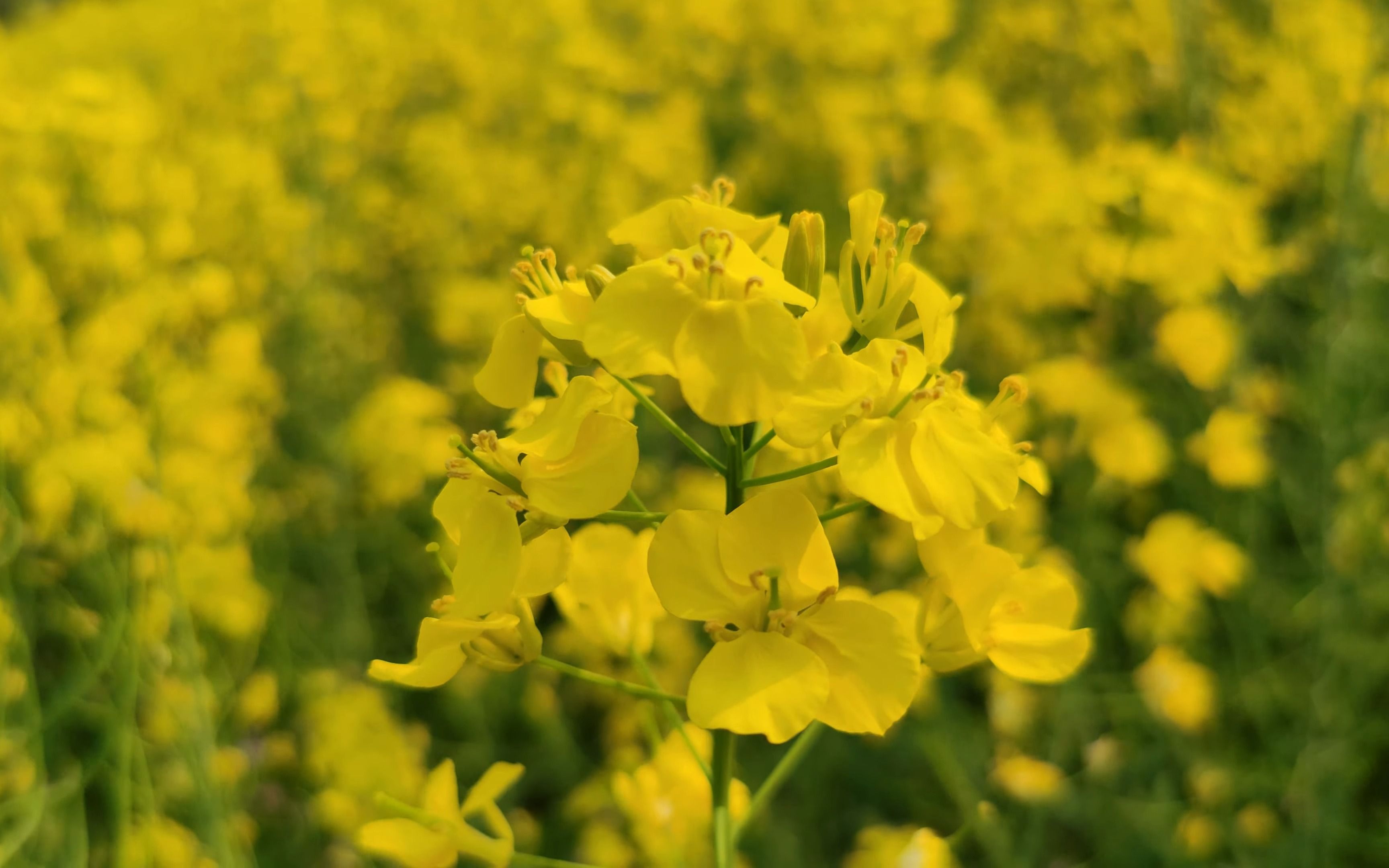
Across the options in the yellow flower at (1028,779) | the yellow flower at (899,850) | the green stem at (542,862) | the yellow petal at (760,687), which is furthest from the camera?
the yellow flower at (1028,779)

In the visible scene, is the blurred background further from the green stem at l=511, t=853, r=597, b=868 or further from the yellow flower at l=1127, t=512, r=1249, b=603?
the green stem at l=511, t=853, r=597, b=868

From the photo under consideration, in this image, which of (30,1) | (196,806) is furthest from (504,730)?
(30,1)

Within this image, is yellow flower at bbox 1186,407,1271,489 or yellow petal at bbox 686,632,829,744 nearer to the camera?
yellow petal at bbox 686,632,829,744

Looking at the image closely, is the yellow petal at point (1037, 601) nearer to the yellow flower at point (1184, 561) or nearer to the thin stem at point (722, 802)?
the thin stem at point (722, 802)

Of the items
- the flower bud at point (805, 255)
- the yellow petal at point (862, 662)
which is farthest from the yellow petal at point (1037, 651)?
the flower bud at point (805, 255)

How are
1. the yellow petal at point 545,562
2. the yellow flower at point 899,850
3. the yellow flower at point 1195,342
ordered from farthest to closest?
1. the yellow flower at point 1195,342
2. the yellow flower at point 899,850
3. the yellow petal at point 545,562

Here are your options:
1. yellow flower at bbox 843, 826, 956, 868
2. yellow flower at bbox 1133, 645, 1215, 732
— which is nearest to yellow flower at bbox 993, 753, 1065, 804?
yellow flower at bbox 843, 826, 956, 868

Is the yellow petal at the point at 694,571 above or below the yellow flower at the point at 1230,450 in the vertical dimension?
above
